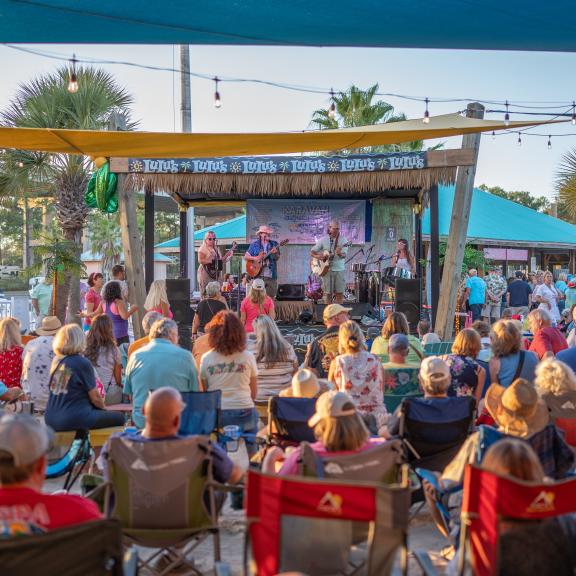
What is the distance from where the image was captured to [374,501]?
248 centimetres

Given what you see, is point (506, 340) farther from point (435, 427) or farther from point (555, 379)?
point (435, 427)

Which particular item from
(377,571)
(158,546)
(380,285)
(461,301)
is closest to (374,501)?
(377,571)

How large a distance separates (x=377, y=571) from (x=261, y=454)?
1771 mm

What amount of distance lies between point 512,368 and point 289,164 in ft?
24.0

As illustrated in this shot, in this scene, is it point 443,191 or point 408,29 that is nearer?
point 408,29

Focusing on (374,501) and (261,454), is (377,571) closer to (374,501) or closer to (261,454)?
(374,501)

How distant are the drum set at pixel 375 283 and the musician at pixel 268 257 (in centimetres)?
163

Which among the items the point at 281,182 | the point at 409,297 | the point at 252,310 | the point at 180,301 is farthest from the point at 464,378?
the point at 281,182

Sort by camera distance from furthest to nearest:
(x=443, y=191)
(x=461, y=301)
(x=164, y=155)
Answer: (x=443, y=191), (x=461, y=301), (x=164, y=155)

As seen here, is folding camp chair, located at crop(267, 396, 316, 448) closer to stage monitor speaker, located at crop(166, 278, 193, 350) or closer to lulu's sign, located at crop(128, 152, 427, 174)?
stage monitor speaker, located at crop(166, 278, 193, 350)

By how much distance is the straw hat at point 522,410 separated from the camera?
3422 mm

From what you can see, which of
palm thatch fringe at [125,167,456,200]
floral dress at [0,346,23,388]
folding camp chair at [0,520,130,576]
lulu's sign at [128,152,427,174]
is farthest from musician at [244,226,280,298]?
folding camp chair at [0,520,130,576]

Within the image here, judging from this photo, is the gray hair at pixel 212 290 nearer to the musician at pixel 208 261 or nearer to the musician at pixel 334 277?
the musician at pixel 334 277

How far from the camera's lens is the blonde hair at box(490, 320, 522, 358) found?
5.22m
